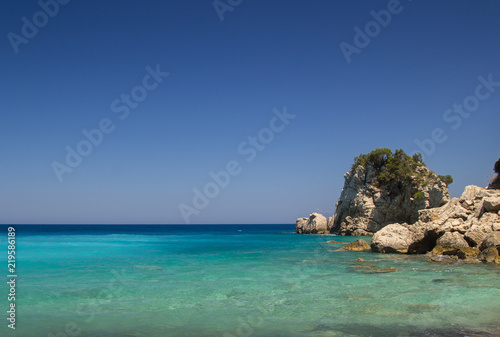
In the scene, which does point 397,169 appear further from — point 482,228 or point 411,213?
point 482,228

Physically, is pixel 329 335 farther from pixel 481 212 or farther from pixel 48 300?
pixel 481 212

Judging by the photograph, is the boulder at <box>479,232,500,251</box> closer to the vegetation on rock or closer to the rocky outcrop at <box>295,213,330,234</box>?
the vegetation on rock

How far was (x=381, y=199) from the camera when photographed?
197 ft

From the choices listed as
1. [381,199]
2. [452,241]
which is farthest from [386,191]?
[452,241]

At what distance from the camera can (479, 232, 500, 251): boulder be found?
20.7 m

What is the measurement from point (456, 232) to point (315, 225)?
51629 millimetres

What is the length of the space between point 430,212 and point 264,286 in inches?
712

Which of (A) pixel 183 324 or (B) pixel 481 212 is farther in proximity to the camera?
(B) pixel 481 212

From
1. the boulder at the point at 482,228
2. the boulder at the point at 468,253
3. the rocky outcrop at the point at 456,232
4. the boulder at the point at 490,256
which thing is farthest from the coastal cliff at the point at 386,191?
the boulder at the point at 490,256

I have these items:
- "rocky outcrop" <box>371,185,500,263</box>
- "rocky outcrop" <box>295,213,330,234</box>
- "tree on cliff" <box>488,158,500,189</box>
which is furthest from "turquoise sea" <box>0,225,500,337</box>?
"rocky outcrop" <box>295,213,330,234</box>

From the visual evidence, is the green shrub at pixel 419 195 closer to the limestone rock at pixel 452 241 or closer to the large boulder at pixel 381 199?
the large boulder at pixel 381 199

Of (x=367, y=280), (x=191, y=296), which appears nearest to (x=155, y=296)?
(x=191, y=296)

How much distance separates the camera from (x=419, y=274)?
17.4 m

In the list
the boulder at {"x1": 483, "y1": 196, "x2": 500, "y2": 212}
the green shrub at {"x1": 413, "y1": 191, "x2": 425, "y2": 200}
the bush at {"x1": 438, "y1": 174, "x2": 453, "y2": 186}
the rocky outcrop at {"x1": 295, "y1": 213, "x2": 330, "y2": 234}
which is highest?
the bush at {"x1": 438, "y1": 174, "x2": 453, "y2": 186}
